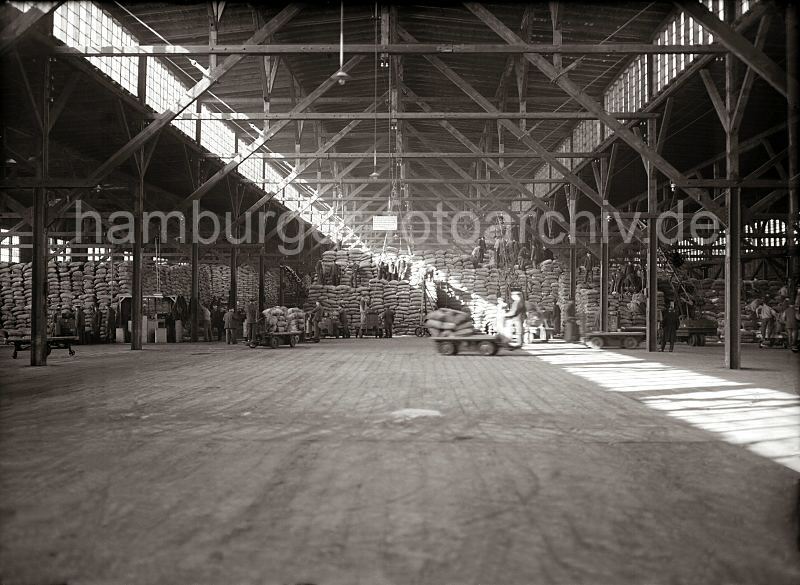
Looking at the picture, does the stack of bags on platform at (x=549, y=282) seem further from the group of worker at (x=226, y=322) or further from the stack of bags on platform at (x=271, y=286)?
the stack of bags on platform at (x=271, y=286)

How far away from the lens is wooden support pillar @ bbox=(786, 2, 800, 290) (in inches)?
271

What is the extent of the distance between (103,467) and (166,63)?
15359mm

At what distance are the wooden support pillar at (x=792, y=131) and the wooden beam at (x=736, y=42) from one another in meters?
0.21

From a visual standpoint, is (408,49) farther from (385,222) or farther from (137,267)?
(385,222)

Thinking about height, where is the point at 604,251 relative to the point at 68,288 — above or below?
above

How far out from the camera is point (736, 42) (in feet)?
27.8

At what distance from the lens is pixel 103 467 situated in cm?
397

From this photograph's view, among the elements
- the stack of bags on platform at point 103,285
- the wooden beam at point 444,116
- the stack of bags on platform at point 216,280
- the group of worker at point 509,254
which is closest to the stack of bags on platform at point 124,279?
the stack of bags on platform at point 103,285

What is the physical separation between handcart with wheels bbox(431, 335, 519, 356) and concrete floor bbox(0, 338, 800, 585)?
586 cm

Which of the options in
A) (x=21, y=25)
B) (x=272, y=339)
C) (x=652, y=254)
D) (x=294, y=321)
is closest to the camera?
(x=21, y=25)

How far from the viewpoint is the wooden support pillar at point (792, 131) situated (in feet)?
22.6

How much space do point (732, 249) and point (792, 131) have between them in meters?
1.99

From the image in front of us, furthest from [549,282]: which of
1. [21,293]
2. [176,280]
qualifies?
[21,293]

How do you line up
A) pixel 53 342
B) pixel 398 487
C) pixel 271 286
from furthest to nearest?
pixel 271 286 → pixel 53 342 → pixel 398 487
